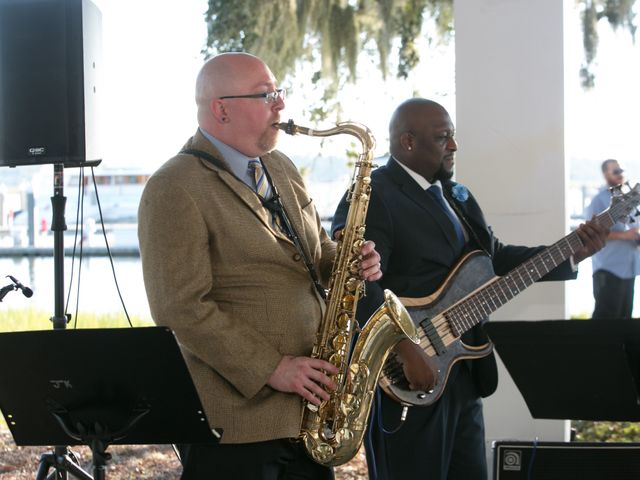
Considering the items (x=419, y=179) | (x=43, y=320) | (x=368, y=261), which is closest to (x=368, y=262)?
(x=368, y=261)

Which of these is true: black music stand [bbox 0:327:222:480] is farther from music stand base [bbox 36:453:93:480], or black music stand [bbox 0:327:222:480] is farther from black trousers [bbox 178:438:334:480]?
music stand base [bbox 36:453:93:480]

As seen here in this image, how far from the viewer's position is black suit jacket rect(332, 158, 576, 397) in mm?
3389

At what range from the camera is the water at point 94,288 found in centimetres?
746

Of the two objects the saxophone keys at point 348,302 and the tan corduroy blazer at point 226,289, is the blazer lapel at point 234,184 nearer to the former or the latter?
the tan corduroy blazer at point 226,289

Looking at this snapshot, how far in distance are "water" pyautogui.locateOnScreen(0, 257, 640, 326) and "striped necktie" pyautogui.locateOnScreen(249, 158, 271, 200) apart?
478cm

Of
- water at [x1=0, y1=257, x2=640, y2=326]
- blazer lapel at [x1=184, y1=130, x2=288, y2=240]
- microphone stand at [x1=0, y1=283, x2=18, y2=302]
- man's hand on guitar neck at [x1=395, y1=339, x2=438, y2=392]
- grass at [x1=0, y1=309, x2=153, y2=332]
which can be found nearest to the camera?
blazer lapel at [x1=184, y1=130, x2=288, y2=240]

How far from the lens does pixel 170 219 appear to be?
2.45 m

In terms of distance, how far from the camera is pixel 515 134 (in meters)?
4.43

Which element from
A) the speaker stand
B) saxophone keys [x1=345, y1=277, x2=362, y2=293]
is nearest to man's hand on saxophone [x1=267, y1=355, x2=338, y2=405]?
Answer: saxophone keys [x1=345, y1=277, x2=362, y2=293]

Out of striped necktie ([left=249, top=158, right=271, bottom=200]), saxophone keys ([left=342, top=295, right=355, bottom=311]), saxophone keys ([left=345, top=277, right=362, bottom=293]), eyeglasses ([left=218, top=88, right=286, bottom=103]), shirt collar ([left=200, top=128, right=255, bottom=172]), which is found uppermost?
eyeglasses ([left=218, top=88, right=286, bottom=103])

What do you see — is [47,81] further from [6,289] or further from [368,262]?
[368,262]

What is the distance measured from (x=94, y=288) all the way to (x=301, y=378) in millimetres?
5872

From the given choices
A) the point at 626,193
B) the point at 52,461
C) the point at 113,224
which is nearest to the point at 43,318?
the point at 113,224

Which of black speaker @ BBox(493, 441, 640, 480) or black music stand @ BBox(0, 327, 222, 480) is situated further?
black speaker @ BBox(493, 441, 640, 480)
